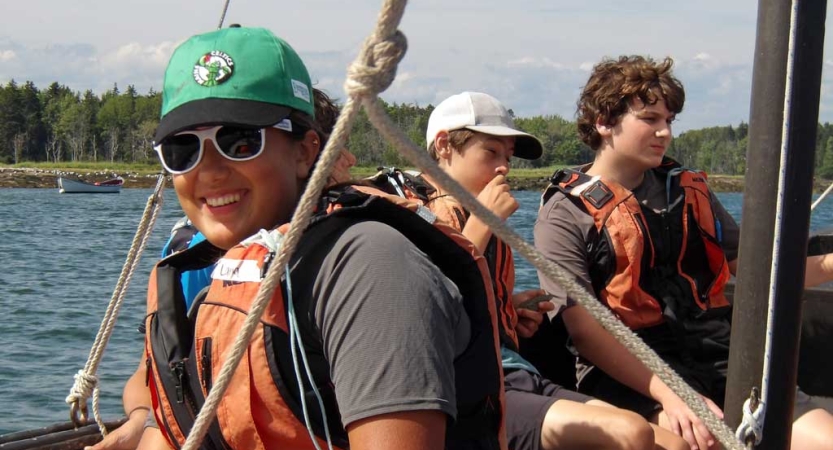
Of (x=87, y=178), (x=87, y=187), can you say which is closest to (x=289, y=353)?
(x=87, y=187)

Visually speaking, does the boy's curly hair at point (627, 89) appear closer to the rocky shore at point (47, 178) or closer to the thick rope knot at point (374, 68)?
the thick rope knot at point (374, 68)

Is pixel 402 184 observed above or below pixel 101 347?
above

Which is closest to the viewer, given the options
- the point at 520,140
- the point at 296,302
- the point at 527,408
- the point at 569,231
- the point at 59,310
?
the point at 296,302

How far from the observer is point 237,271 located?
1637 mm

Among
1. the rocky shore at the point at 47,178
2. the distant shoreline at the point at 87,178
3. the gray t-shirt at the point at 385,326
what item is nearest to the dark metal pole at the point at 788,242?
the gray t-shirt at the point at 385,326

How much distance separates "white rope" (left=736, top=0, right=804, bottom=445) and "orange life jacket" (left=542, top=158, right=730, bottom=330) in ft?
4.24

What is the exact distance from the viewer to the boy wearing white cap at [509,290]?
2506 mm

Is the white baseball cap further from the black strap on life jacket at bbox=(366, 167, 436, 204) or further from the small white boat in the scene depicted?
A: the small white boat

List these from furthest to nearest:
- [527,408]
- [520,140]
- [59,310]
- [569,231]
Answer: [59,310]
[520,140]
[569,231]
[527,408]

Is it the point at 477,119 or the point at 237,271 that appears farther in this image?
the point at 477,119

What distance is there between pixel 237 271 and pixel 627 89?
1.98 metres

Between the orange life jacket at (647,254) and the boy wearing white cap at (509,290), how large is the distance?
0.76ft

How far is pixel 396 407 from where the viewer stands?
4.43 feet

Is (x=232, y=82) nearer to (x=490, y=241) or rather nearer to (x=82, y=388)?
(x=490, y=241)
